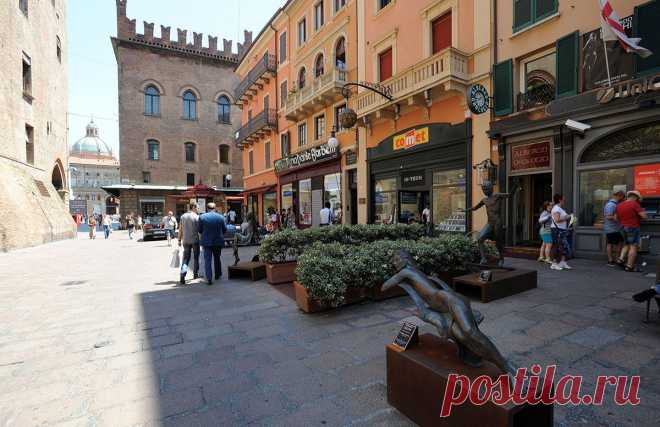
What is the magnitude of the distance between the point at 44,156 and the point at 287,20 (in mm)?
17971

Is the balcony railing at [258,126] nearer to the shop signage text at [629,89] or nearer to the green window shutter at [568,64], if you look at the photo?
the green window shutter at [568,64]

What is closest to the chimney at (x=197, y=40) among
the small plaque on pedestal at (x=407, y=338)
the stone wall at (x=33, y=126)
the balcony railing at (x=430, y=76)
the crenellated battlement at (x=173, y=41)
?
the crenellated battlement at (x=173, y=41)

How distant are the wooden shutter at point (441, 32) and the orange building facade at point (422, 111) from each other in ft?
0.11

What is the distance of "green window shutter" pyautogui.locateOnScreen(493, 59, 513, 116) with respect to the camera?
9859 millimetres

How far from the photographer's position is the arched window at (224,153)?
135ft

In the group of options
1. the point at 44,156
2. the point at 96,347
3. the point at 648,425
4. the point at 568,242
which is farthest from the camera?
the point at 44,156

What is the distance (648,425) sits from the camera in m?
2.30

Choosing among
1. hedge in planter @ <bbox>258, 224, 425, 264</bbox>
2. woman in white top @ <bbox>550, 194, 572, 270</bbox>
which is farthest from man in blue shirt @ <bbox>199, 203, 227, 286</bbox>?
woman in white top @ <bbox>550, 194, 572, 270</bbox>

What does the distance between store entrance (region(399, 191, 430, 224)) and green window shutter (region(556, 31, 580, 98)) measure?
18.8ft

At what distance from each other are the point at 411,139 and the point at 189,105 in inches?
1342

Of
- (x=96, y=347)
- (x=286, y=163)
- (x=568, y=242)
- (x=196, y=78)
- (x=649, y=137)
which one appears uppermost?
(x=196, y=78)

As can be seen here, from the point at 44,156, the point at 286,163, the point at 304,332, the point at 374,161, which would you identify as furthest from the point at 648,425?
the point at 44,156

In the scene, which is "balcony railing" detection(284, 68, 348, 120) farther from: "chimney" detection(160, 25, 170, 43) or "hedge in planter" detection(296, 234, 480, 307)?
"chimney" detection(160, 25, 170, 43)

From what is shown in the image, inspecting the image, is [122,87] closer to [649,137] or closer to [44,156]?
[44,156]
